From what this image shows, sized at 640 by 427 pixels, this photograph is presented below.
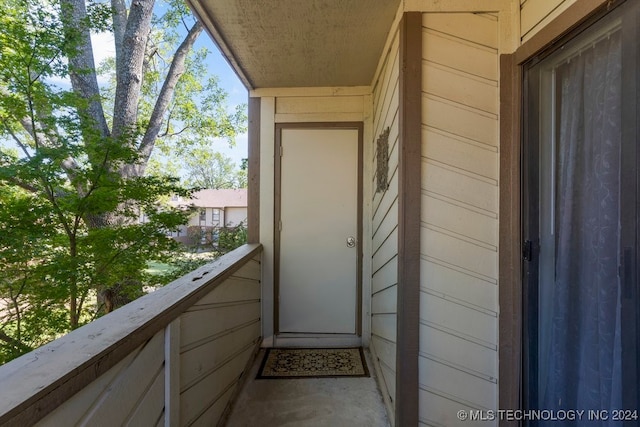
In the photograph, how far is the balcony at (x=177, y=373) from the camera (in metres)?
0.67

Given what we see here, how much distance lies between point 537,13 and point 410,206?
964mm

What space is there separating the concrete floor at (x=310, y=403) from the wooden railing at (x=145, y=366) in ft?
0.48

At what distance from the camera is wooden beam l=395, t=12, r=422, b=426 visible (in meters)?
1.58

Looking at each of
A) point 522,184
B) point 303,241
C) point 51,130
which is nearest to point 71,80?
point 51,130

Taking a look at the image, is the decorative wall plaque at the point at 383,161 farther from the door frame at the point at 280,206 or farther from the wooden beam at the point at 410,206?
the door frame at the point at 280,206

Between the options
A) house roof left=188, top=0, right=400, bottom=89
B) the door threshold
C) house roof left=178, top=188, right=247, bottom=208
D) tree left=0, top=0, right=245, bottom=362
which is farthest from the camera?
house roof left=178, top=188, right=247, bottom=208

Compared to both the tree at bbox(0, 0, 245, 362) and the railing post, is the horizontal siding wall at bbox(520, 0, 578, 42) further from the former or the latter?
the tree at bbox(0, 0, 245, 362)

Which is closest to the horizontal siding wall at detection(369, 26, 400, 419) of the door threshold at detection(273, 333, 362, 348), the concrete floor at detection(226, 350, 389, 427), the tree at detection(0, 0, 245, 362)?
the concrete floor at detection(226, 350, 389, 427)

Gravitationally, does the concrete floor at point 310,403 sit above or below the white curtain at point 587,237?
below

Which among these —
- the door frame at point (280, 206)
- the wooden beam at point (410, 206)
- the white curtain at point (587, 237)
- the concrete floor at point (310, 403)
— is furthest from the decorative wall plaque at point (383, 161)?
the concrete floor at point (310, 403)

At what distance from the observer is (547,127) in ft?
4.29

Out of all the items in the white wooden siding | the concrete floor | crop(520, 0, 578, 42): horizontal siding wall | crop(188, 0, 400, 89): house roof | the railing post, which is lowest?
the concrete floor

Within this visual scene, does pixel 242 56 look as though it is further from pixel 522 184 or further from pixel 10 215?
pixel 10 215

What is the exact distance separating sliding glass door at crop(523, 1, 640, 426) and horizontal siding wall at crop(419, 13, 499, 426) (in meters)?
0.17
